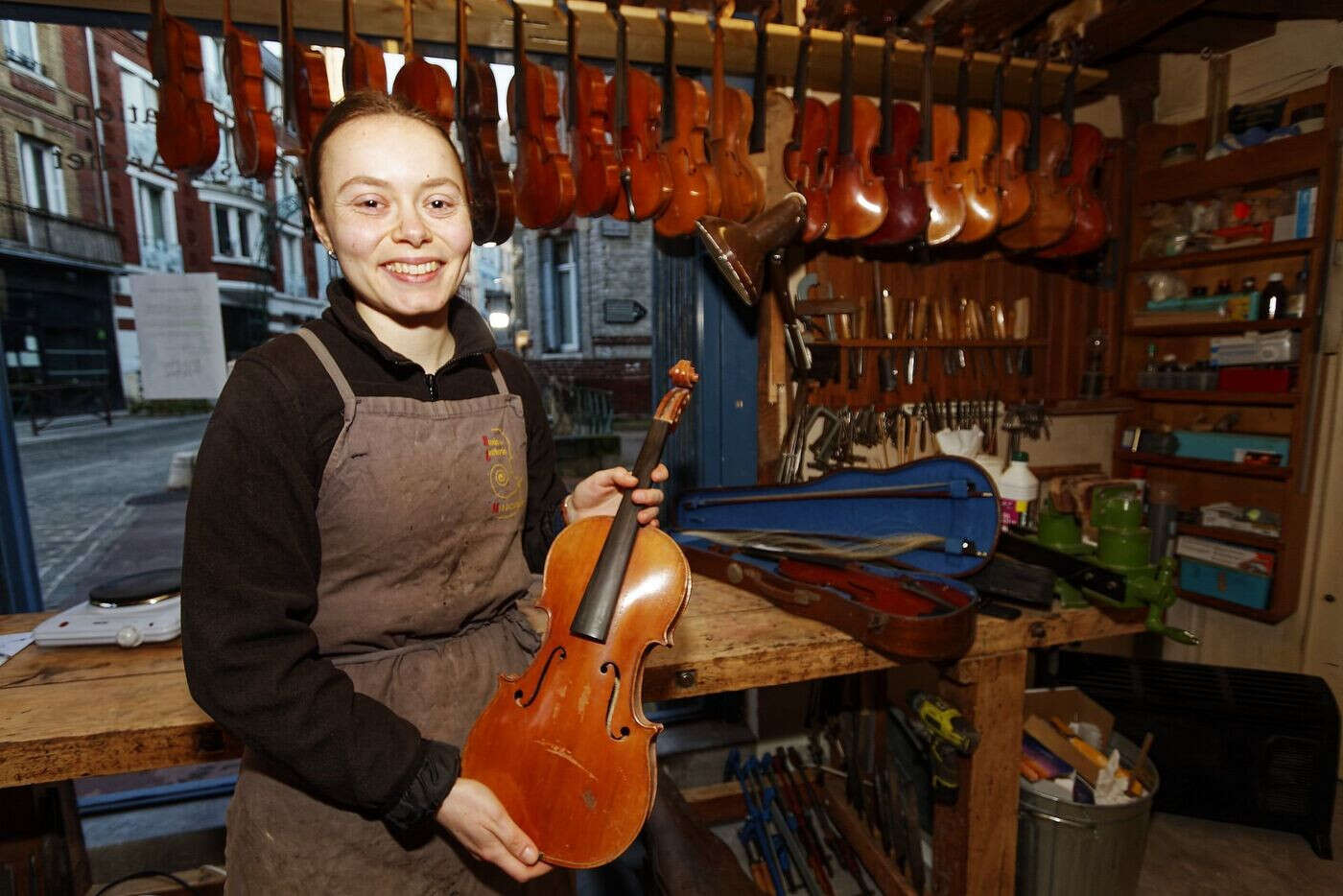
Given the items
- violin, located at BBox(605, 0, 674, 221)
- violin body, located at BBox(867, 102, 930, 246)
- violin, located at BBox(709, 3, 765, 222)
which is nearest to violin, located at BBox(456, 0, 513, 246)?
violin, located at BBox(605, 0, 674, 221)

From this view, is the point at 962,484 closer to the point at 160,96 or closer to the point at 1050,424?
the point at 1050,424

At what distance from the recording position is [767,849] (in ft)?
7.85

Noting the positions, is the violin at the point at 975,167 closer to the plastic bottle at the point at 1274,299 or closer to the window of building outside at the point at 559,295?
the plastic bottle at the point at 1274,299

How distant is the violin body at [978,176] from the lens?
2.73 meters

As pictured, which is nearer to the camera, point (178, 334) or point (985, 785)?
point (985, 785)

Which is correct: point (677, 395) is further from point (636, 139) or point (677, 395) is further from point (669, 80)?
point (669, 80)

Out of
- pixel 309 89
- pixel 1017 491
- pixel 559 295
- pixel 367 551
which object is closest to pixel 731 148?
pixel 309 89

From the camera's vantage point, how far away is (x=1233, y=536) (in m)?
3.14

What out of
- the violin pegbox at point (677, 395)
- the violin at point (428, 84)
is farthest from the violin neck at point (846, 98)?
the violin pegbox at point (677, 395)

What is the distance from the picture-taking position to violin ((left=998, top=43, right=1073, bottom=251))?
2824 mm

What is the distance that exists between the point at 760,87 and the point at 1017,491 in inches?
70.0

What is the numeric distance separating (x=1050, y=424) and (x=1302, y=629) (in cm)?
141

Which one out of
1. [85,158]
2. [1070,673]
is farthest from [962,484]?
[85,158]

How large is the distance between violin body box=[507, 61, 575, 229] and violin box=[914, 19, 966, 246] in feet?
4.87
